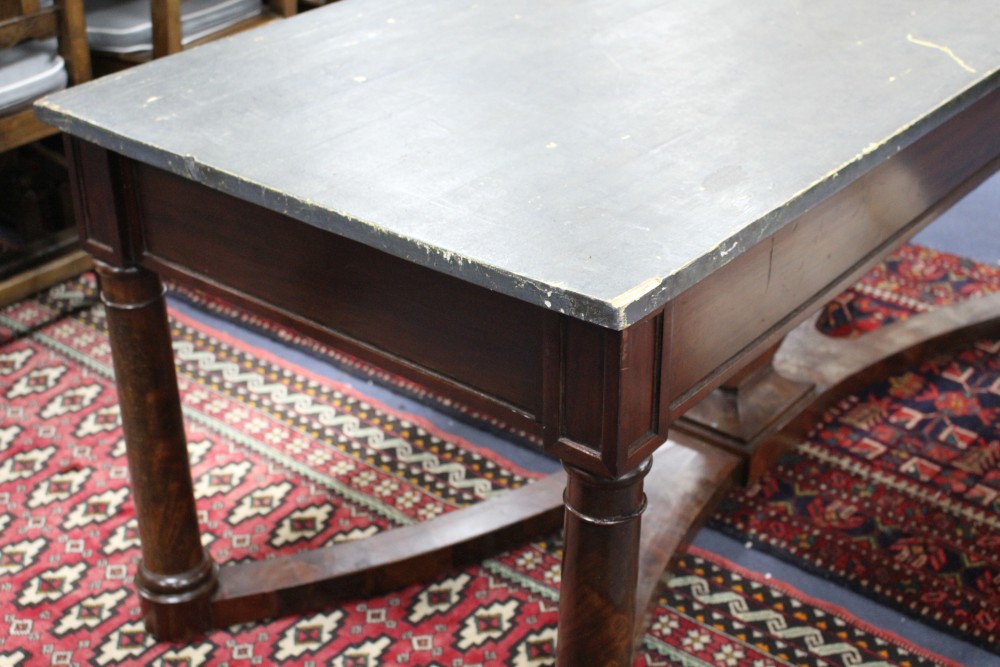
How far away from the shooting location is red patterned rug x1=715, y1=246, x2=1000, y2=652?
1.95 m

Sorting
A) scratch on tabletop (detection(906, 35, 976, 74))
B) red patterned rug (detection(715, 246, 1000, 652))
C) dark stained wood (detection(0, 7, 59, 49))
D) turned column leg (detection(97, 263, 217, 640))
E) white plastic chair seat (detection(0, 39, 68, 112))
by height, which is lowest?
red patterned rug (detection(715, 246, 1000, 652))

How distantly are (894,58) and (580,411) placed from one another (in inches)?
28.9

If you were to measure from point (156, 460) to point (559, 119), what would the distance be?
28.7 inches

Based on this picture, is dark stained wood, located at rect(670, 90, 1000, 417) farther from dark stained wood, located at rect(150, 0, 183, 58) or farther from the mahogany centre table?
dark stained wood, located at rect(150, 0, 183, 58)

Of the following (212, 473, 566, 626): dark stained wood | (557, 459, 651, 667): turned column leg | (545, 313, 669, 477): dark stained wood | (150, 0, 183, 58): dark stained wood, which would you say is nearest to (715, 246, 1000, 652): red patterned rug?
(212, 473, 566, 626): dark stained wood

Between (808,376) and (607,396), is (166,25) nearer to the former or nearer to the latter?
(808,376)

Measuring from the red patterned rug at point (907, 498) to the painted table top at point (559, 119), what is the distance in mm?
820

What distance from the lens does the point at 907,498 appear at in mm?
2150

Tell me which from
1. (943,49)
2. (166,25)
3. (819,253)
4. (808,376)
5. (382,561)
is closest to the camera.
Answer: (819,253)

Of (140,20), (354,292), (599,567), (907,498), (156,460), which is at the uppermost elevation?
(354,292)

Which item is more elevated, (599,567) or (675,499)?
(599,567)

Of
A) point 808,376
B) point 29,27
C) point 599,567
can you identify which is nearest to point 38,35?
point 29,27

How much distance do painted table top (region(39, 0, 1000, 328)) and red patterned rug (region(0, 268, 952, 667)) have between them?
810mm

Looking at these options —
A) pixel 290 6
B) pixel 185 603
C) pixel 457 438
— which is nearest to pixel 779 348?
pixel 457 438
